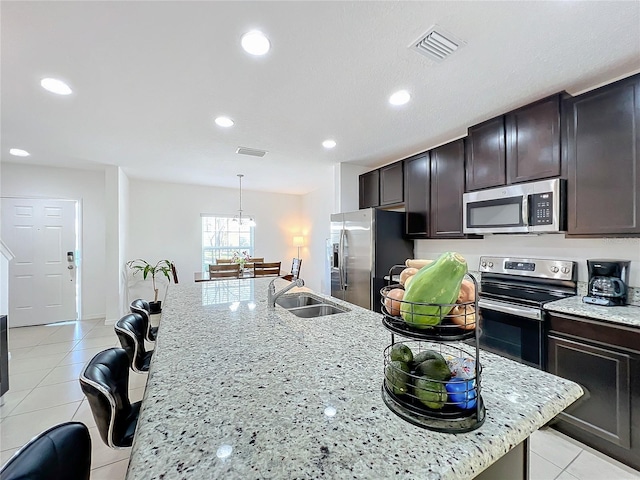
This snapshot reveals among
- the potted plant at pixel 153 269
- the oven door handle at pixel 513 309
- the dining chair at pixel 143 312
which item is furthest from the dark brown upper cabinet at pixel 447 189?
the potted plant at pixel 153 269

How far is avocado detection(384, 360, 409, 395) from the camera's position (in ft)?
2.27

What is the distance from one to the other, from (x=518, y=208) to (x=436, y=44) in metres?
1.46

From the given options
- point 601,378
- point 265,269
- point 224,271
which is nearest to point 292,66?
point 601,378

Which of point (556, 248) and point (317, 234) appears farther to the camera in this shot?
point (317, 234)

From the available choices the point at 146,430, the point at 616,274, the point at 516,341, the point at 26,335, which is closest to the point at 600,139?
the point at 616,274

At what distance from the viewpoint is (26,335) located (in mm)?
3807

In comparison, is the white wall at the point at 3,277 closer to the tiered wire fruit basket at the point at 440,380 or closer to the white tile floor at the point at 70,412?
the white tile floor at the point at 70,412

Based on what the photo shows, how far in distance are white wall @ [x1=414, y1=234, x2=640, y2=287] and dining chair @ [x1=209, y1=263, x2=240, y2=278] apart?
319 centimetres

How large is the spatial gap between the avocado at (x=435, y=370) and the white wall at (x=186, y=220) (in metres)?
5.79

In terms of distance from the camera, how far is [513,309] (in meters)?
1.99

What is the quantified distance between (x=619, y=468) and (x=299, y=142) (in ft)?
11.7

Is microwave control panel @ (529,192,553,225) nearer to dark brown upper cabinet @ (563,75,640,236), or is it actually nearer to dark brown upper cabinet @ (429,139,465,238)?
dark brown upper cabinet @ (563,75,640,236)

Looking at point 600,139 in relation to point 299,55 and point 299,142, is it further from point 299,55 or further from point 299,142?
point 299,142

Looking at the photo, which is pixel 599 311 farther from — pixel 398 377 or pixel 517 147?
pixel 398 377
